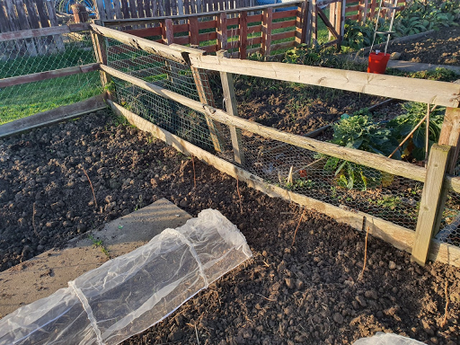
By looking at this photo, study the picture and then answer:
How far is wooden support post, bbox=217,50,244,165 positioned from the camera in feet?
12.9

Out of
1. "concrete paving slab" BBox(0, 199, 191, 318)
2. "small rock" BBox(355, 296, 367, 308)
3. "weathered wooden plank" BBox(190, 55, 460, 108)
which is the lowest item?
"concrete paving slab" BBox(0, 199, 191, 318)

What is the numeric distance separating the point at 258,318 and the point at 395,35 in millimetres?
11013

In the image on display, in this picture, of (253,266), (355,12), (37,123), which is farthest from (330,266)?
(355,12)

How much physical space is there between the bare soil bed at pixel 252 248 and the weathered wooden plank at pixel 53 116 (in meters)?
0.28

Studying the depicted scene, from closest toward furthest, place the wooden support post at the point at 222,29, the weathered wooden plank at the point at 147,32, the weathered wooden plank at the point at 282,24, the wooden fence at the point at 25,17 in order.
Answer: the weathered wooden plank at the point at 147,32 → the wooden support post at the point at 222,29 → the wooden fence at the point at 25,17 → the weathered wooden plank at the point at 282,24

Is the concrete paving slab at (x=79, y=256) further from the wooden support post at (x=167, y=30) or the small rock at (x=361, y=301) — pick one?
the wooden support post at (x=167, y=30)

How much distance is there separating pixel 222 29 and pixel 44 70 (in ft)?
12.8

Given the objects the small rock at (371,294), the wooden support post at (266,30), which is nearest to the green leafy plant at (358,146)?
the small rock at (371,294)

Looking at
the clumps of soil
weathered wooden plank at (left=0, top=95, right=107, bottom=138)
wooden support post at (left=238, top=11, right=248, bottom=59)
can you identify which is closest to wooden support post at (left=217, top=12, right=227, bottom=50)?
wooden support post at (left=238, top=11, right=248, bottom=59)

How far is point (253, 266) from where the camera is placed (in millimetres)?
3184

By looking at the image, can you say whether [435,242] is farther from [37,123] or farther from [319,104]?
[37,123]

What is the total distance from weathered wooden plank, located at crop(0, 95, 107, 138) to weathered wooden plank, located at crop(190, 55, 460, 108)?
3.04 metres

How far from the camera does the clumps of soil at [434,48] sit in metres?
8.81

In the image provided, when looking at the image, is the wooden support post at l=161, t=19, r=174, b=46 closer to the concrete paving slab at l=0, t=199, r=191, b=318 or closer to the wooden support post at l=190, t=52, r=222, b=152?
the wooden support post at l=190, t=52, r=222, b=152
